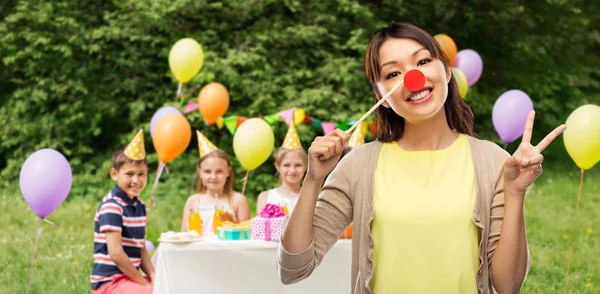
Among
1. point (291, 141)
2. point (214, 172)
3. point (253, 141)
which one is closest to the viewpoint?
point (214, 172)

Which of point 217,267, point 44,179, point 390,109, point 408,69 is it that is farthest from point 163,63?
point 408,69

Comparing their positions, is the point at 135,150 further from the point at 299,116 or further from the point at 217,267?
the point at 299,116

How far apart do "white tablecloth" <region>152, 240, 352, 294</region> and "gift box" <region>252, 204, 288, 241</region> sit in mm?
46

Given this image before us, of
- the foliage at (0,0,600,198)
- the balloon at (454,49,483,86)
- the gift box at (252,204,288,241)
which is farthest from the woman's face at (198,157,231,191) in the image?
the foliage at (0,0,600,198)

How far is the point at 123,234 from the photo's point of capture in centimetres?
400

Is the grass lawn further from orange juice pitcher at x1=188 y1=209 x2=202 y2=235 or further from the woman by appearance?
the woman

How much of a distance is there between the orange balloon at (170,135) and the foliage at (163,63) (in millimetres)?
2864

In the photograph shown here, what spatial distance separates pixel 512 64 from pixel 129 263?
8462mm

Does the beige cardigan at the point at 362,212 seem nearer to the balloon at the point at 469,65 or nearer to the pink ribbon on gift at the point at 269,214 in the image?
the pink ribbon on gift at the point at 269,214

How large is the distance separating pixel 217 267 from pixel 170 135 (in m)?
2.38

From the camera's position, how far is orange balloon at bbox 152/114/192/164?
5.91 metres

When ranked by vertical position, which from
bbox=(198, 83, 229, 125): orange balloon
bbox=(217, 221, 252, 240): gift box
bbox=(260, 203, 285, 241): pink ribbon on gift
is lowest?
bbox=(217, 221, 252, 240): gift box

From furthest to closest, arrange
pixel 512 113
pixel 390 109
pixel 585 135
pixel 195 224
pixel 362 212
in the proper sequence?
pixel 512 113, pixel 585 135, pixel 195 224, pixel 390 109, pixel 362 212

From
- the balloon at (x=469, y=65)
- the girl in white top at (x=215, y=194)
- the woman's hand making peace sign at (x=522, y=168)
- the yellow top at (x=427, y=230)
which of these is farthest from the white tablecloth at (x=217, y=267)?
the balloon at (x=469, y=65)
